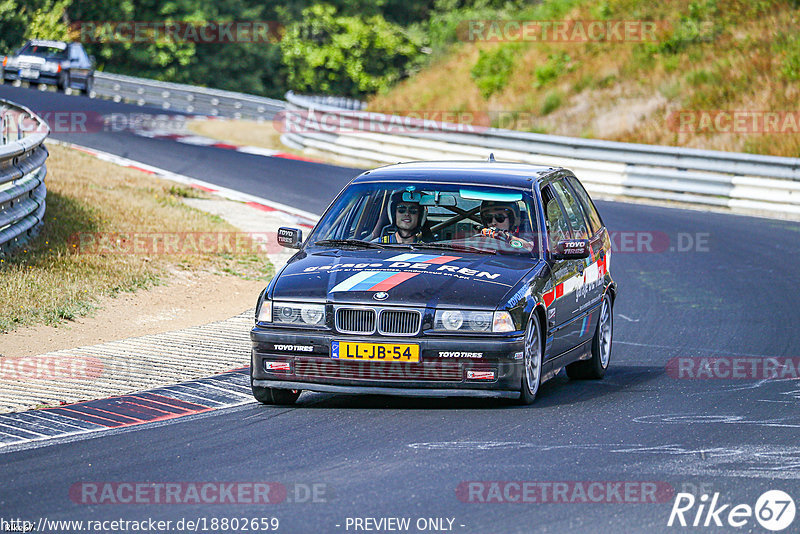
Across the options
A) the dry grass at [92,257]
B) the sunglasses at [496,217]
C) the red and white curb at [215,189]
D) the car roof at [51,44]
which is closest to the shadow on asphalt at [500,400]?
the sunglasses at [496,217]

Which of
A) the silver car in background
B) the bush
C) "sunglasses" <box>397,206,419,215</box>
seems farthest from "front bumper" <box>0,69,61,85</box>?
"sunglasses" <box>397,206,419,215</box>

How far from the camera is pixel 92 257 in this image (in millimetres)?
13453

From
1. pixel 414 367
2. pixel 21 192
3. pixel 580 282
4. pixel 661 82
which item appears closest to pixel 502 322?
pixel 414 367

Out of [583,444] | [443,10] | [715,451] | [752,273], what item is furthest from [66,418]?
[443,10]

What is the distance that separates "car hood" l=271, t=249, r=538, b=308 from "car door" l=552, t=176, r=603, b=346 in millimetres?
762

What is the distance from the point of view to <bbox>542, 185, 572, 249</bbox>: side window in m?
9.00

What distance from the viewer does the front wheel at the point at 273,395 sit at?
8.16 meters

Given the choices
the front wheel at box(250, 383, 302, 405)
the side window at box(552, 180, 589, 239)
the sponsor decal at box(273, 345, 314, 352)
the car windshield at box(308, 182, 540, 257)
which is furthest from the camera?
the side window at box(552, 180, 589, 239)

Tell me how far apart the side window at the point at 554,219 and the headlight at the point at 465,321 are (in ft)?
4.30

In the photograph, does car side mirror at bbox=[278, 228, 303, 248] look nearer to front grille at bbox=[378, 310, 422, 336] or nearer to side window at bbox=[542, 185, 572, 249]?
front grille at bbox=[378, 310, 422, 336]

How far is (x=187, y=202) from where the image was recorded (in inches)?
764

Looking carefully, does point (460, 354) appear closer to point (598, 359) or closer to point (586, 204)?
point (598, 359)

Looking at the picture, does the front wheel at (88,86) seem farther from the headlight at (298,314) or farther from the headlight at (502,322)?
the headlight at (502,322)

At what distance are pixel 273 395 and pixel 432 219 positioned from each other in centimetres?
186
